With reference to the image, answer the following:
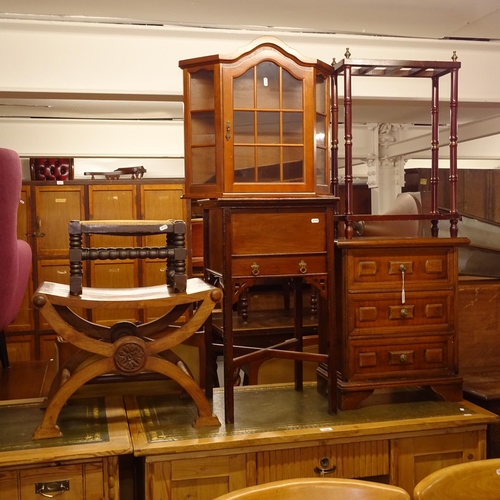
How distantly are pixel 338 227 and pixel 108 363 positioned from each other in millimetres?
1361

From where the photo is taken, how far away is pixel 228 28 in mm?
4348

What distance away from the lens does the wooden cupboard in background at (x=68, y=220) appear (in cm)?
695

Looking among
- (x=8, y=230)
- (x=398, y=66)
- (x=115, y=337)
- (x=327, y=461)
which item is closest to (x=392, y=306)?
(x=327, y=461)

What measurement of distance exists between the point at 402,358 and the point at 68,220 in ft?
15.9

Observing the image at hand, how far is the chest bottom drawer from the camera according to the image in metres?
2.96

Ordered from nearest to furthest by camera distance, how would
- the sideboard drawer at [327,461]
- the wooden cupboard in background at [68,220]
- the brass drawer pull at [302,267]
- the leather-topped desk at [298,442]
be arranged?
the leather-topped desk at [298,442]
the sideboard drawer at [327,461]
the brass drawer pull at [302,267]
the wooden cupboard in background at [68,220]

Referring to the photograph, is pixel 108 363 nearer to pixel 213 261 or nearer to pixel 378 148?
pixel 213 261

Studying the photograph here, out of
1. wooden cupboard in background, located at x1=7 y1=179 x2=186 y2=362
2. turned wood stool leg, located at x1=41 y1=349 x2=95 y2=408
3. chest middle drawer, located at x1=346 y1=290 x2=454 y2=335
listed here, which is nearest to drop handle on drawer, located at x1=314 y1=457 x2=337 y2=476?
chest middle drawer, located at x1=346 y1=290 x2=454 y2=335

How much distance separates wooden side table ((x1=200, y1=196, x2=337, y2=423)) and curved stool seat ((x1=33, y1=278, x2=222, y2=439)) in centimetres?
12

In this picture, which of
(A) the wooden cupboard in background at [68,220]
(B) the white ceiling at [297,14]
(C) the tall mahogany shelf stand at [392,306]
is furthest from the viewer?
(A) the wooden cupboard in background at [68,220]

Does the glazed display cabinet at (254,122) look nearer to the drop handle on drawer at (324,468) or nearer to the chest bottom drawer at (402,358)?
the chest bottom drawer at (402,358)

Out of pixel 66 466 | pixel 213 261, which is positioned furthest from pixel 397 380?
pixel 66 466

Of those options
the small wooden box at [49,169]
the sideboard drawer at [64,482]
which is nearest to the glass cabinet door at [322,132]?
the sideboard drawer at [64,482]

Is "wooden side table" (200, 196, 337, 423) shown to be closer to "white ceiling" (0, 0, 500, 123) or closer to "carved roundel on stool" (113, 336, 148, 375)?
"carved roundel on stool" (113, 336, 148, 375)
